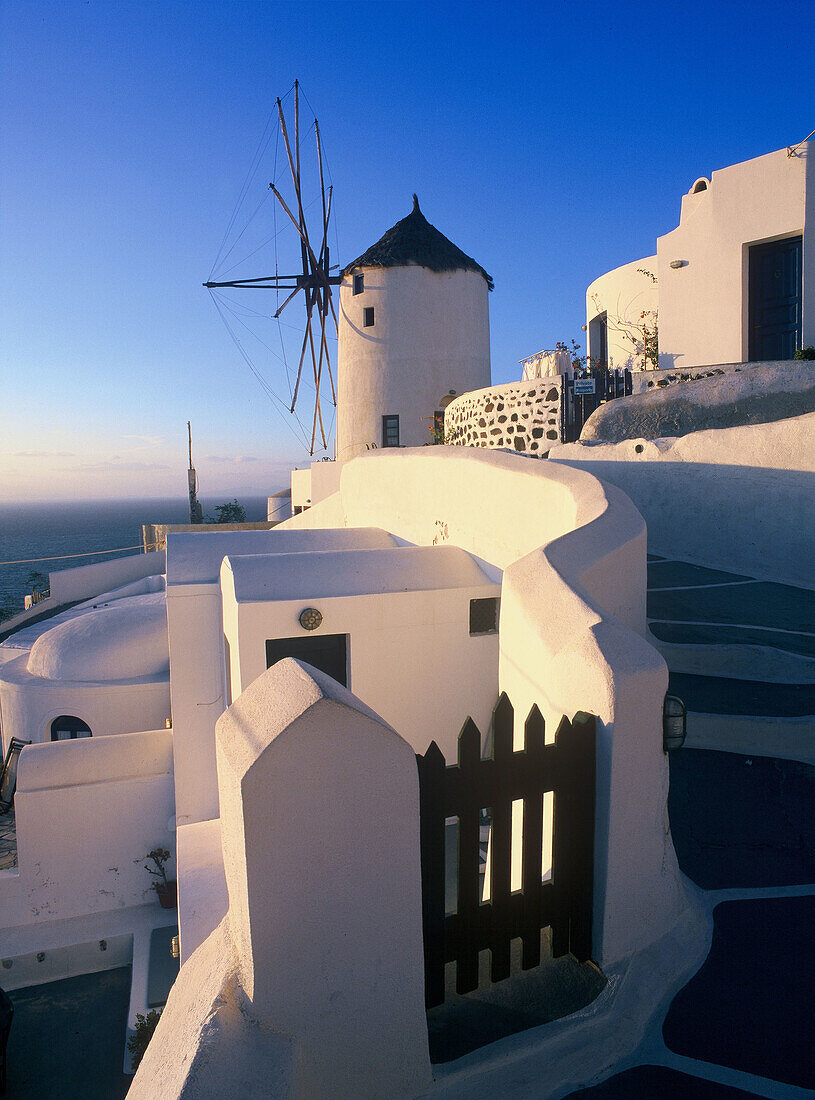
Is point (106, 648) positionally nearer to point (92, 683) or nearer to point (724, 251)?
point (92, 683)

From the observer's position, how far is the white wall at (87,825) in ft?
27.3

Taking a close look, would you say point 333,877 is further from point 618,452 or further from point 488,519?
point 618,452

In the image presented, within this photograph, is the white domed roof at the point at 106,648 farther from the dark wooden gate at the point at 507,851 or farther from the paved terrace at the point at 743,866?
the dark wooden gate at the point at 507,851

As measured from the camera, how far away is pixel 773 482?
6.52m

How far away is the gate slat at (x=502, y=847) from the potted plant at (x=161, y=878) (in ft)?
25.1

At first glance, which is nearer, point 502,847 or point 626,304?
point 502,847

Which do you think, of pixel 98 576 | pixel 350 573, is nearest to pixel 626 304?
pixel 350 573

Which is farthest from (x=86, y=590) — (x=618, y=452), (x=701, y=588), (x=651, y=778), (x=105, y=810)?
(x=651, y=778)

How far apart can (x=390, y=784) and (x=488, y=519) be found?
4021 millimetres

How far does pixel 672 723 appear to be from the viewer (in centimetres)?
232

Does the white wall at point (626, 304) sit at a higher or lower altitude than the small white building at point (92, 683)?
higher

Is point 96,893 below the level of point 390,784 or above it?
below

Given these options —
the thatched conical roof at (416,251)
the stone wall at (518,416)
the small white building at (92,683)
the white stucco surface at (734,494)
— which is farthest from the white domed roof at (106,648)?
the thatched conical roof at (416,251)

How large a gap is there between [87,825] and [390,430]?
1216 cm
